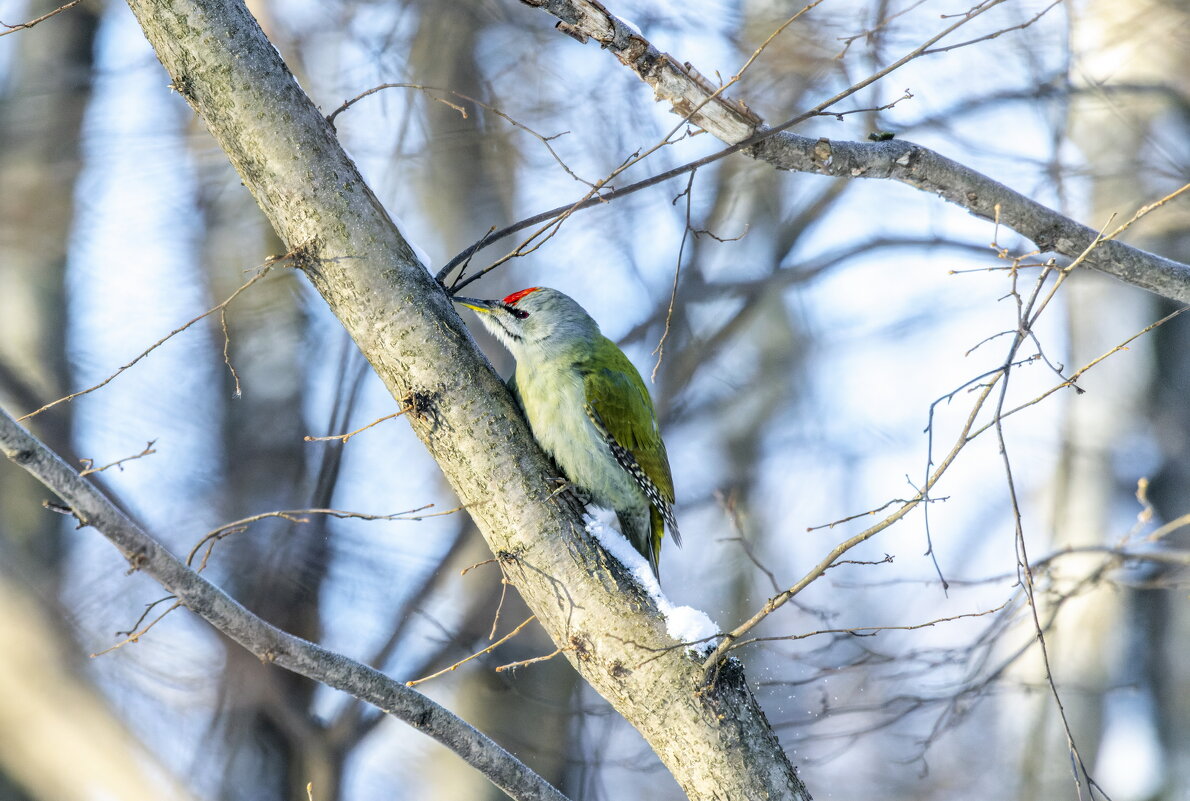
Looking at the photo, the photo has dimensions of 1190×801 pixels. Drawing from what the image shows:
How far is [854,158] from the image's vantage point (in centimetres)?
284

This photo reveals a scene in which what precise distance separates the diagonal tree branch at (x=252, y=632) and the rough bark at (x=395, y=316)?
38 centimetres

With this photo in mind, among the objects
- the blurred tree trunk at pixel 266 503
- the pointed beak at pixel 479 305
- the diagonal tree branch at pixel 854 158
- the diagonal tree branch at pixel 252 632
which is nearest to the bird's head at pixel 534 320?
the pointed beak at pixel 479 305

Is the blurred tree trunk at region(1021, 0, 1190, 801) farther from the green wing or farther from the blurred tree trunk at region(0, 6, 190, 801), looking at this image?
the blurred tree trunk at region(0, 6, 190, 801)

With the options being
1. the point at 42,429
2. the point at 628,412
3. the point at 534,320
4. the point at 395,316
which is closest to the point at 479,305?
the point at 534,320

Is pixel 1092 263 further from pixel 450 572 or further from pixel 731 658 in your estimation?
pixel 450 572

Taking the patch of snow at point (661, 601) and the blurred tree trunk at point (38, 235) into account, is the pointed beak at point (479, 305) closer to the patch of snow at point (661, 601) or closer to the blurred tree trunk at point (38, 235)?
the patch of snow at point (661, 601)

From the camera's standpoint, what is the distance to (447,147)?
793 cm

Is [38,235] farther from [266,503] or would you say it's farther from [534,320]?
[534,320]

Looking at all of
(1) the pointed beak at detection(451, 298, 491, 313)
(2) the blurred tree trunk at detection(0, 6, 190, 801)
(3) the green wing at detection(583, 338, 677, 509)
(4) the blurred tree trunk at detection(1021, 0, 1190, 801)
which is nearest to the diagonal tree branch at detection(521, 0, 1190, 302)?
(3) the green wing at detection(583, 338, 677, 509)

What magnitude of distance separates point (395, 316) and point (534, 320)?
4.69ft

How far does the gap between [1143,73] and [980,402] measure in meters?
6.93

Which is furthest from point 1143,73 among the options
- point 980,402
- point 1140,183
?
point 980,402

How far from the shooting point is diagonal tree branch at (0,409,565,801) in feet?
6.22

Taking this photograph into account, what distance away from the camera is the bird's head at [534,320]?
4055 millimetres
